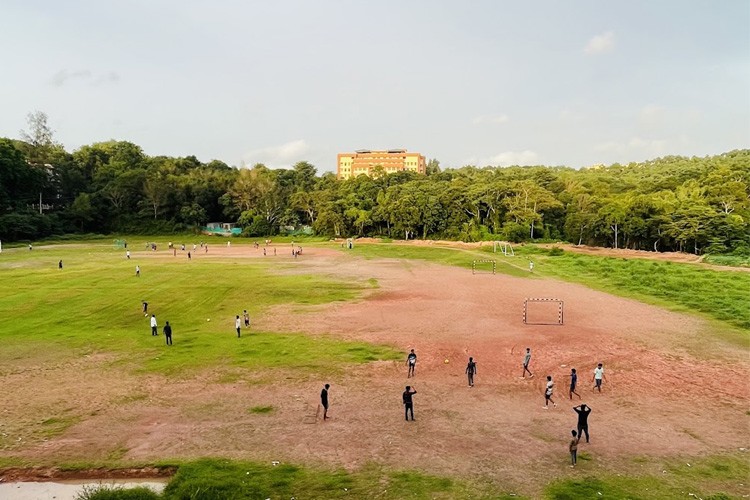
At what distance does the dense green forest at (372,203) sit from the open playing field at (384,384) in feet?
93.6

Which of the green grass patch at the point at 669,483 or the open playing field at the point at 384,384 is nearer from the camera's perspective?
the green grass patch at the point at 669,483

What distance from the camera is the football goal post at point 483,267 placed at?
183ft

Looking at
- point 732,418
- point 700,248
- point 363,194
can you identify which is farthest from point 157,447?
point 363,194

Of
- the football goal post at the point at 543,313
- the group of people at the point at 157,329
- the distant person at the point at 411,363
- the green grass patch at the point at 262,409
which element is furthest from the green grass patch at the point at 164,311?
the football goal post at the point at 543,313

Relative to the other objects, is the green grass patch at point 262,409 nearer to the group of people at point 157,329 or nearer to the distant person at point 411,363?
the distant person at point 411,363

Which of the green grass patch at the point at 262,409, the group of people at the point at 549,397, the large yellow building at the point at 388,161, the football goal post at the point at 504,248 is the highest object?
the large yellow building at the point at 388,161

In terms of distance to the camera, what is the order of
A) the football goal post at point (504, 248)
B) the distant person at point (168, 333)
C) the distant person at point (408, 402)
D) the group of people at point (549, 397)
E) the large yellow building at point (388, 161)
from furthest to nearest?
the large yellow building at point (388, 161), the football goal post at point (504, 248), the distant person at point (168, 333), the distant person at point (408, 402), the group of people at point (549, 397)

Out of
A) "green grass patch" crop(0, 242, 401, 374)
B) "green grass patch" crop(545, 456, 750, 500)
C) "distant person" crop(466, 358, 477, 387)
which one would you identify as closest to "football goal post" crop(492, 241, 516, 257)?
"green grass patch" crop(0, 242, 401, 374)

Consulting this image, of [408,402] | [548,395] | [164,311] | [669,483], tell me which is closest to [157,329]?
[164,311]

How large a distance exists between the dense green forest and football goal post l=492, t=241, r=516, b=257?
507 cm

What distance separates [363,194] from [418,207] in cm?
1661

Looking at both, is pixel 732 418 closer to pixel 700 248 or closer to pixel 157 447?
pixel 157 447

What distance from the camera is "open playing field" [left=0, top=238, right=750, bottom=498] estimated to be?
14.5 metres

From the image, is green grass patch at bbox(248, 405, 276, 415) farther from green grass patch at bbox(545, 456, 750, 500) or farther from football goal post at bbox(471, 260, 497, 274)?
football goal post at bbox(471, 260, 497, 274)
